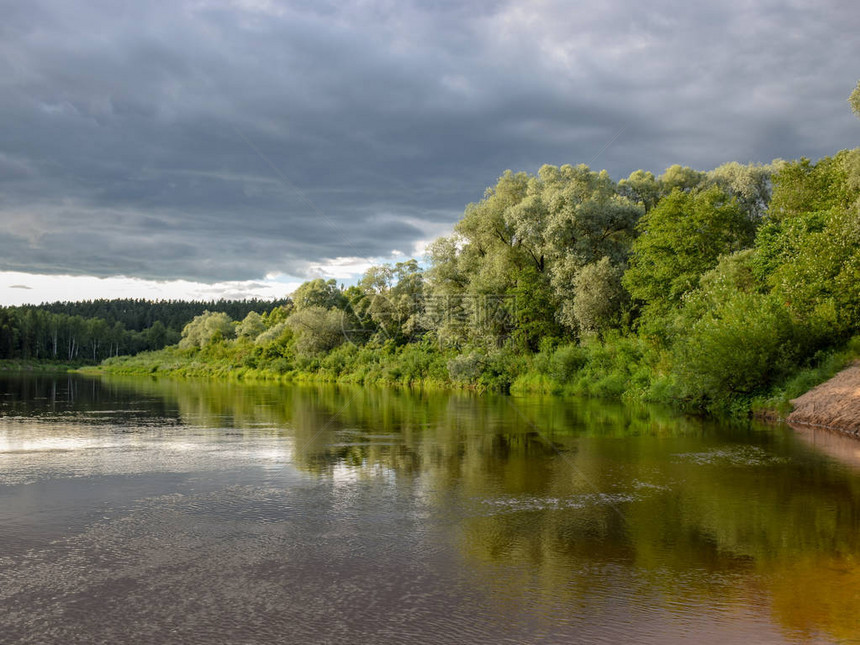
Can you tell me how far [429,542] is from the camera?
344 inches

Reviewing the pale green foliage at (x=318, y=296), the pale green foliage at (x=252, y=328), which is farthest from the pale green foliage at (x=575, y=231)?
the pale green foliage at (x=252, y=328)

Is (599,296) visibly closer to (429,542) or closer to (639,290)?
(639,290)

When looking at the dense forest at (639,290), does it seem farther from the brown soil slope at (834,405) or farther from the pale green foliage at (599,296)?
the brown soil slope at (834,405)

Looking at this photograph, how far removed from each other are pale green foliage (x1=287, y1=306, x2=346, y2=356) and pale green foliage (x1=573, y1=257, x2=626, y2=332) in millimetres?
39225

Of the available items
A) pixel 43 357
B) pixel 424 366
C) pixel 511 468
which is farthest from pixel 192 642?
pixel 43 357

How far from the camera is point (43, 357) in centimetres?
14462

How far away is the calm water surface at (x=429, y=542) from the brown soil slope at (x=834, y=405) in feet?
12.6

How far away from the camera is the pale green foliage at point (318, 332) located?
76750 millimetres

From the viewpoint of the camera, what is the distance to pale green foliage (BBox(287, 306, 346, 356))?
76.8 meters

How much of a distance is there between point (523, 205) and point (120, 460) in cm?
3730

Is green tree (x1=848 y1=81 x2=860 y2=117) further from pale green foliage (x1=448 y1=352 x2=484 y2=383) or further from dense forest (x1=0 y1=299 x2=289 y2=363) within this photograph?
dense forest (x1=0 y1=299 x2=289 y2=363)

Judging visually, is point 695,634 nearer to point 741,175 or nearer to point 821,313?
point 821,313

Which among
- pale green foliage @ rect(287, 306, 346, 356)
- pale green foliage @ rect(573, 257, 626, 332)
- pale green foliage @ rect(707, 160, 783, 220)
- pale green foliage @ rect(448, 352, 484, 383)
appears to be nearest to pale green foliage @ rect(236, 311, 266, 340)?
pale green foliage @ rect(287, 306, 346, 356)

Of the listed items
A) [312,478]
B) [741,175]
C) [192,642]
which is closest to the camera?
[192,642]
